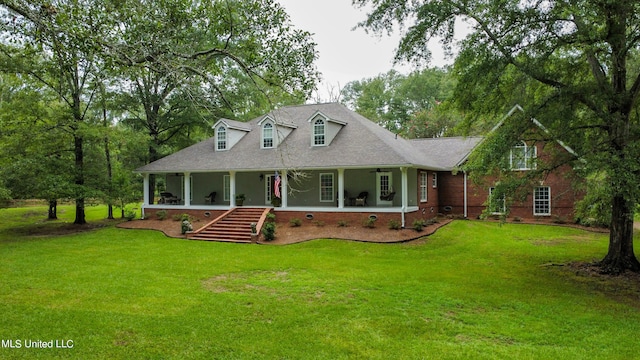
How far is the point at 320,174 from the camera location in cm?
2291

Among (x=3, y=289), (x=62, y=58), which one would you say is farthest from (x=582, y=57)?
(x=3, y=289)

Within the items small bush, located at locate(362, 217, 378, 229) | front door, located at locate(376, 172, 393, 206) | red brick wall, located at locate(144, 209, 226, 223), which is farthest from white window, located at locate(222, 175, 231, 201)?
small bush, located at locate(362, 217, 378, 229)

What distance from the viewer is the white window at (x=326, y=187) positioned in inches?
899

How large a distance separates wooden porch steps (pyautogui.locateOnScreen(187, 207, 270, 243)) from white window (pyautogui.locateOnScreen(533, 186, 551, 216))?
573 inches

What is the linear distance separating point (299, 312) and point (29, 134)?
1894cm

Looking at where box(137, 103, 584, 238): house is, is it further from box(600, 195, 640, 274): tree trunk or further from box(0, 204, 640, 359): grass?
box(600, 195, 640, 274): tree trunk

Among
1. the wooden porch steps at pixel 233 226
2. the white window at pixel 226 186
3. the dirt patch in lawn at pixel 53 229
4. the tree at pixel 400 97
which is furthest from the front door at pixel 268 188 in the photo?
the tree at pixel 400 97

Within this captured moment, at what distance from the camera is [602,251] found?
50.3ft

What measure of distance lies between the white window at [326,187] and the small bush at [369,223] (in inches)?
148

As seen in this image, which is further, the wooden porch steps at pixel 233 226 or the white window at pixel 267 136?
the white window at pixel 267 136

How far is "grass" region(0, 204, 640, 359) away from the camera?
658 cm

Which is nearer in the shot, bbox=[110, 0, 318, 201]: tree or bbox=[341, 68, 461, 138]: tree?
bbox=[110, 0, 318, 201]: tree

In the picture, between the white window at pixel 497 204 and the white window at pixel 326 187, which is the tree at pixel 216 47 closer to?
the white window at pixel 497 204

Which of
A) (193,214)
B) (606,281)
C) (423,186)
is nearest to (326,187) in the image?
(423,186)
